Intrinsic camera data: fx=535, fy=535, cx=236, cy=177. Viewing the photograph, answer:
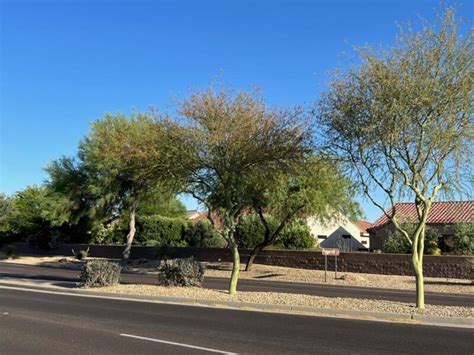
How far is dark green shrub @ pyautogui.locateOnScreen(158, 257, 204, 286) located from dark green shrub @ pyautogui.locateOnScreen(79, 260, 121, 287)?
1.72 meters

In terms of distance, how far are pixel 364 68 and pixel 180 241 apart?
37.3 metres

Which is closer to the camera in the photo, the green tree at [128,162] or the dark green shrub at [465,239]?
the green tree at [128,162]

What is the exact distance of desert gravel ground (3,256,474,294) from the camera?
81.7 ft

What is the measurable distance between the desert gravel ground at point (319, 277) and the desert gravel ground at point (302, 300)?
33.7 ft

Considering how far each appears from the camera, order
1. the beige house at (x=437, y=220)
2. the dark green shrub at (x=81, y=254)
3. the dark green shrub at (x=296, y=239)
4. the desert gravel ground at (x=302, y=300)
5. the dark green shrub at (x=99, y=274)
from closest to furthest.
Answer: the desert gravel ground at (x=302, y=300), the dark green shrub at (x=99, y=274), the beige house at (x=437, y=220), the dark green shrub at (x=296, y=239), the dark green shrub at (x=81, y=254)

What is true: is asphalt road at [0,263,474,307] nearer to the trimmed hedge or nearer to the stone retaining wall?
the stone retaining wall

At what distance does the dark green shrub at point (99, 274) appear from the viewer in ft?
61.0

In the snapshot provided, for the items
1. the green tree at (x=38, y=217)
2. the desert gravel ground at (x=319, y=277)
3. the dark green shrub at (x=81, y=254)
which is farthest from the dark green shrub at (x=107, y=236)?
the desert gravel ground at (x=319, y=277)

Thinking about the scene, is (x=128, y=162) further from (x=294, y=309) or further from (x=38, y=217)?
(x=38, y=217)

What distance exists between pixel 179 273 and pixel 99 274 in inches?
109

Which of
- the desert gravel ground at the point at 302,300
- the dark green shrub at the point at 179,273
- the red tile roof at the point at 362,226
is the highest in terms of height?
the red tile roof at the point at 362,226

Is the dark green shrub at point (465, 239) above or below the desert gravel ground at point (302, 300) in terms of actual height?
above

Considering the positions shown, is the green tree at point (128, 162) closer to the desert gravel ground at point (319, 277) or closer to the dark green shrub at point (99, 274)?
the dark green shrub at point (99, 274)

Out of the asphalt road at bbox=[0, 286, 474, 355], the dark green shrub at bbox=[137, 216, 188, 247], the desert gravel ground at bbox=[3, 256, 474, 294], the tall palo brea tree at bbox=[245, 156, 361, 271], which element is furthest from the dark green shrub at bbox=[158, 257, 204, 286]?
the dark green shrub at bbox=[137, 216, 188, 247]
